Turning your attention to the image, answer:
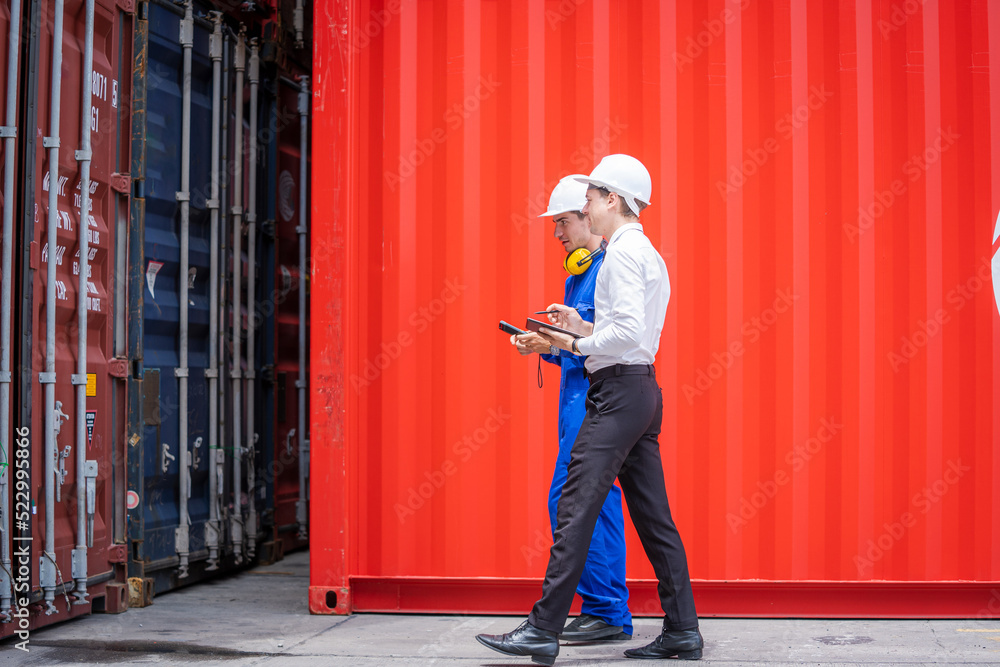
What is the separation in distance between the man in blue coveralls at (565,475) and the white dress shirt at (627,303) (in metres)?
0.29

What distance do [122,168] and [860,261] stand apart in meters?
3.70

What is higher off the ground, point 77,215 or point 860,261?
point 77,215

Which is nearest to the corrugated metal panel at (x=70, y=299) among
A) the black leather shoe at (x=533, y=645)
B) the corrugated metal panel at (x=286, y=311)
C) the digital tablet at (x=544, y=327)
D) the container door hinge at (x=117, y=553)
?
the container door hinge at (x=117, y=553)

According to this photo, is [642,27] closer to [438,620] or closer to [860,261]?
[860,261]

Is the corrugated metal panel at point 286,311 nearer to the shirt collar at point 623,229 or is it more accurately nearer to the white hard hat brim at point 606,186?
the white hard hat brim at point 606,186

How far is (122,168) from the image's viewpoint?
15.3 ft

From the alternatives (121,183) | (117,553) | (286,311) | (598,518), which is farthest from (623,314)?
(286,311)

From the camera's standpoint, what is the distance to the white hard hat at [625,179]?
351 centimetres

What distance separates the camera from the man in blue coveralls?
3.78 m

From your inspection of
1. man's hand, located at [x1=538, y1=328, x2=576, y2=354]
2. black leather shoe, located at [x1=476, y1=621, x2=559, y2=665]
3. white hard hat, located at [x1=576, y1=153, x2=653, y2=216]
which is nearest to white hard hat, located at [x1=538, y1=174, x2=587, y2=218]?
white hard hat, located at [x1=576, y1=153, x2=653, y2=216]

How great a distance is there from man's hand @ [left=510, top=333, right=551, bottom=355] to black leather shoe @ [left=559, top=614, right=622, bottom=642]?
118 cm

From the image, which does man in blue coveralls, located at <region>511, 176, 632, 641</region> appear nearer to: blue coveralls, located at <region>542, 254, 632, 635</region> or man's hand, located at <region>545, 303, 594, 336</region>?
blue coveralls, located at <region>542, 254, 632, 635</region>

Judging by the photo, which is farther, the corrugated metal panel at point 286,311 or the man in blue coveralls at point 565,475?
the corrugated metal panel at point 286,311

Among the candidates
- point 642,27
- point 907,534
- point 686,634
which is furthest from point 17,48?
point 907,534
